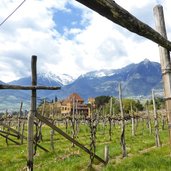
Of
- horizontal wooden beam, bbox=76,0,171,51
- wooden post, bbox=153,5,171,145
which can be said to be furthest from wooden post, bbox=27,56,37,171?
horizontal wooden beam, bbox=76,0,171,51

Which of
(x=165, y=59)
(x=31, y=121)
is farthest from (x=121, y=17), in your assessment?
(x=31, y=121)

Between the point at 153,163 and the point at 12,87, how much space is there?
626 centimetres

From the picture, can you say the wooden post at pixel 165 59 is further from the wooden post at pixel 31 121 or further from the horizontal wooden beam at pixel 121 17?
the wooden post at pixel 31 121

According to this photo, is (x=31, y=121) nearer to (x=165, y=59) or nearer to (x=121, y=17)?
(x=165, y=59)

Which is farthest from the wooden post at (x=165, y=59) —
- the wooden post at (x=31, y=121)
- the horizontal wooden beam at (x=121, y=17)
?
the wooden post at (x=31, y=121)

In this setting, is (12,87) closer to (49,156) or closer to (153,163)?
(153,163)

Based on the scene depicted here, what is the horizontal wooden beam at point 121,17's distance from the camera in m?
4.30

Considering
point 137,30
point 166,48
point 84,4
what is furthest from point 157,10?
point 84,4

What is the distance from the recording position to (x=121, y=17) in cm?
510

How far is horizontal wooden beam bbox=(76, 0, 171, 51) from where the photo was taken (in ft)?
14.1

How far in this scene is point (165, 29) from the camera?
24.9 feet

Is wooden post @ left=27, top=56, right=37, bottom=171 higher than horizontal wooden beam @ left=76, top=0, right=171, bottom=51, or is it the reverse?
horizontal wooden beam @ left=76, top=0, right=171, bottom=51

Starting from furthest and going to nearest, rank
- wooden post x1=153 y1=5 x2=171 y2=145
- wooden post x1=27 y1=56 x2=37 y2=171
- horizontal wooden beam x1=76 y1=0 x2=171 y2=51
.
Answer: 1. wooden post x1=27 y1=56 x2=37 y2=171
2. wooden post x1=153 y1=5 x2=171 y2=145
3. horizontal wooden beam x1=76 y1=0 x2=171 y2=51

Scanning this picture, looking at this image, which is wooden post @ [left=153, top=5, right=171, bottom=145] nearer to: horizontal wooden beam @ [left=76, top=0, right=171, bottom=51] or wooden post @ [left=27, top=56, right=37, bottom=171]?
horizontal wooden beam @ [left=76, top=0, right=171, bottom=51]
